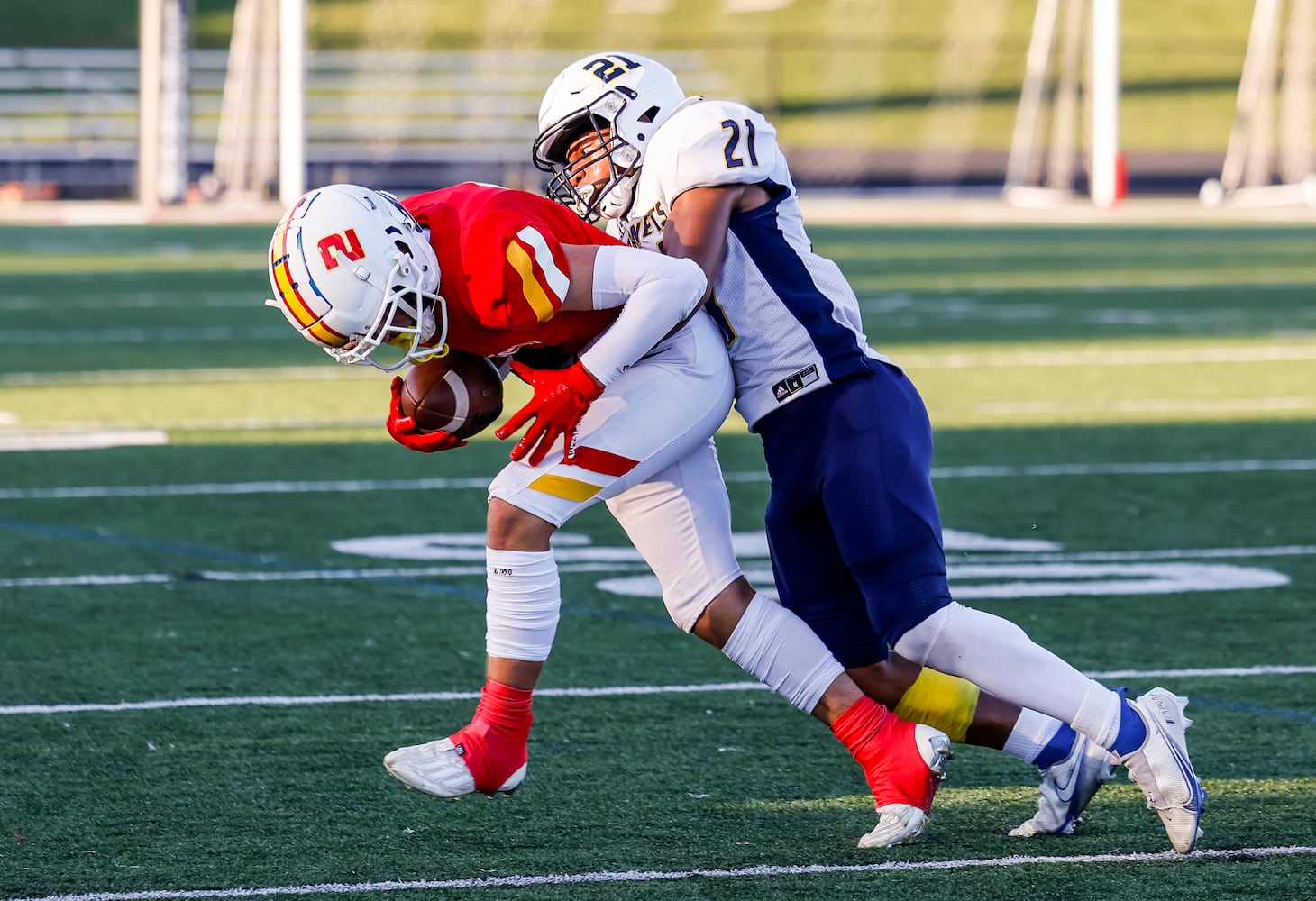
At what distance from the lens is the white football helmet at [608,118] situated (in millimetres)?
3982

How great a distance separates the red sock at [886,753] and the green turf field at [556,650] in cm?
11

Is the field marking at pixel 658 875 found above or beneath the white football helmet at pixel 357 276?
beneath

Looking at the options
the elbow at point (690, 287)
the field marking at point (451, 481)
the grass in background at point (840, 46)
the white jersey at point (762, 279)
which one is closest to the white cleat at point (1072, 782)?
the white jersey at point (762, 279)

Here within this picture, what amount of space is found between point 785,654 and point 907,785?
12.6 inches

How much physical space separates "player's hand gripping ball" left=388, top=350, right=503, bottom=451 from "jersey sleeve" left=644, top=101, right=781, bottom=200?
0.49 m

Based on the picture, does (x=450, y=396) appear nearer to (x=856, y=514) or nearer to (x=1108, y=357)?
(x=856, y=514)

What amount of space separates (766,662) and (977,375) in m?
7.97

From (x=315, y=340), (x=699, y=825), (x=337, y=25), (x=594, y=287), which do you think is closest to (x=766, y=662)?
(x=699, y=825)

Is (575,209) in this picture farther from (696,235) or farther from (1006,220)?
(1006,220)

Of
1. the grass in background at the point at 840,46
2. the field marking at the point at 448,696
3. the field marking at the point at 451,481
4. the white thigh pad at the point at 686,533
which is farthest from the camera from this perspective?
the grass in background at the point at 840,46

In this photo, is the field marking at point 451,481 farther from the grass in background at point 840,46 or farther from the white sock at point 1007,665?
the grass in background at point 840,46

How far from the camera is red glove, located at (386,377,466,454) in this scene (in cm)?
380

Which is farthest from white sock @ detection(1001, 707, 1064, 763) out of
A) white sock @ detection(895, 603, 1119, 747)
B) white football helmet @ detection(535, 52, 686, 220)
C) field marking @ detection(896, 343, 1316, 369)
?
field marking @ detection(896, 343, 1316, 369)

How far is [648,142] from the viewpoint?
3.96 metres
